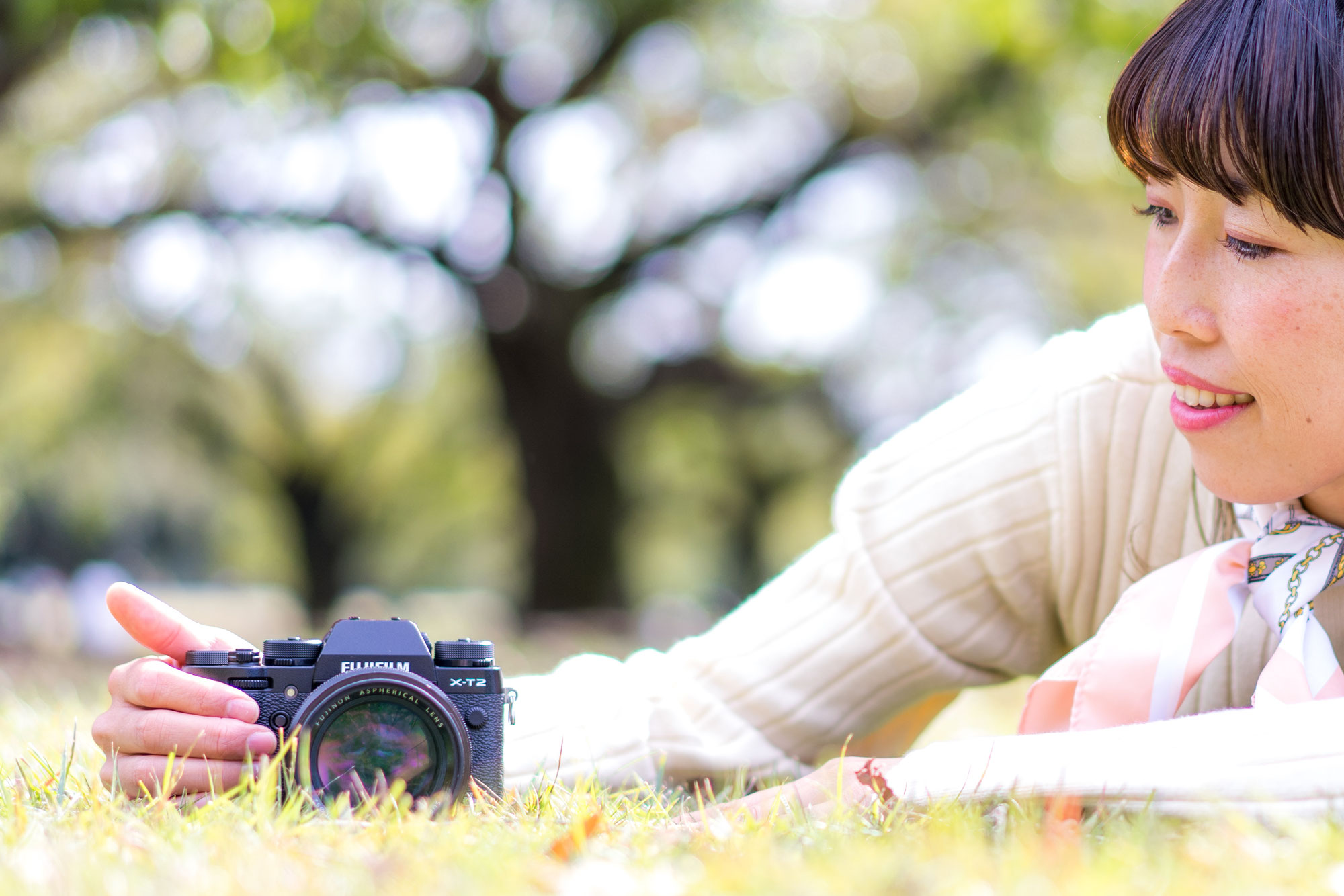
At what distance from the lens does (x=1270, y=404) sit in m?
1.51

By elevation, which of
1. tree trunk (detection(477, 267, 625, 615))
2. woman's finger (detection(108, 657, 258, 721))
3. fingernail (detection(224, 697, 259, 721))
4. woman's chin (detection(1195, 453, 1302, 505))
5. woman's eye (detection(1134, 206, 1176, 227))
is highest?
tree trunk (detection(477, 267, 625, 615))

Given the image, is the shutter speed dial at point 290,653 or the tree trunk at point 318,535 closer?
the shutter speed dial at point 290,653

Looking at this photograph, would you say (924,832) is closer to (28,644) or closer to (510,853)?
(510,853)

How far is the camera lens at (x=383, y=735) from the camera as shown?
1.47m

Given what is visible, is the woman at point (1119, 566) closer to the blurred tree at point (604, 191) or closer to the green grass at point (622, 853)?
the green grass at point (622, 853)

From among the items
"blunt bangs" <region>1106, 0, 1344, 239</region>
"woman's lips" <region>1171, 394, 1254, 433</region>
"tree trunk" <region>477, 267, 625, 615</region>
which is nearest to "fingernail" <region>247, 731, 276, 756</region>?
"woman's lips" <region>1171, 394, 1254, 433</region>

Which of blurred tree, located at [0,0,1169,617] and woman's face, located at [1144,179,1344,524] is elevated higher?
blurred tree, located at [0,0,1169,617]

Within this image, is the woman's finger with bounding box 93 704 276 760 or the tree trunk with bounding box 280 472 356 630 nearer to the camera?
the woman's finger with bounding box 93 704 276 760

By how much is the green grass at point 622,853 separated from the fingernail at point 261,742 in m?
0.05

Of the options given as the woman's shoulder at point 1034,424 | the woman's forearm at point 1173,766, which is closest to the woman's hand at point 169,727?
the woman's forearm at point 1173,766

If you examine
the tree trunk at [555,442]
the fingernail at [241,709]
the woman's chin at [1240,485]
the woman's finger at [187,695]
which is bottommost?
the woman's chin at [1240,485]

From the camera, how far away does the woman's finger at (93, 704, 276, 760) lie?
1470mm

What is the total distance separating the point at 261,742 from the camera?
1464mm

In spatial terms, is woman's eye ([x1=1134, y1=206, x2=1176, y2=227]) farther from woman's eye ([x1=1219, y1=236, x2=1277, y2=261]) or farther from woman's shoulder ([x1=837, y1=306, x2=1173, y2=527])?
woman's shoulder ([x1=837, y1=306, x2=1173, y2=527])
